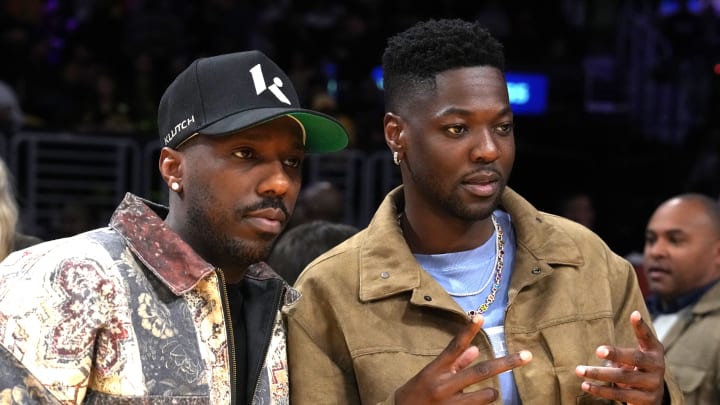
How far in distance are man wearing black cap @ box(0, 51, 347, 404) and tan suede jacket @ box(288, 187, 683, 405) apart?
0.58 ft

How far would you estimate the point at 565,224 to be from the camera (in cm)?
337

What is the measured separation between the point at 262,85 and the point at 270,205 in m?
0.30

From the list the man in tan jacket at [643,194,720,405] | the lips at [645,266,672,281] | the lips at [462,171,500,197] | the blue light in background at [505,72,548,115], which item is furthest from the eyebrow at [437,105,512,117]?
the blue light in background at [505,72,548,115]

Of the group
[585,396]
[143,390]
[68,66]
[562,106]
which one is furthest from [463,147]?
[562,106]

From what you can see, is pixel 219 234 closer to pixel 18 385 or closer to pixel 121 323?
pixel 121 323

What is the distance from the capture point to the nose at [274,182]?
9.16 ft

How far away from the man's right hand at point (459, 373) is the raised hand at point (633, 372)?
20 centimetres

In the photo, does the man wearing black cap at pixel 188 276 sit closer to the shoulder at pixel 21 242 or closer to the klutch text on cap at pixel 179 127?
the klutch text on cap at pixel 179 127

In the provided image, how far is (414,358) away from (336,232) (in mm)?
1270

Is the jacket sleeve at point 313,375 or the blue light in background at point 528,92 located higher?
the jacket sleeve at point 313,375

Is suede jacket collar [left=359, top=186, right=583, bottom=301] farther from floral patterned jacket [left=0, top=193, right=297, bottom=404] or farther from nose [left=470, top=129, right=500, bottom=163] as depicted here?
floral patterned jacket [left=0, top=193, right=297, bottom=404]

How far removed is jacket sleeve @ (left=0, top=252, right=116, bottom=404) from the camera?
7.98ft

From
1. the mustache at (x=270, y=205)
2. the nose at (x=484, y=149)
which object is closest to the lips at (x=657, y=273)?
the nose at (x=484, y=149)

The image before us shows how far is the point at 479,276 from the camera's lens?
3266 millimetres
